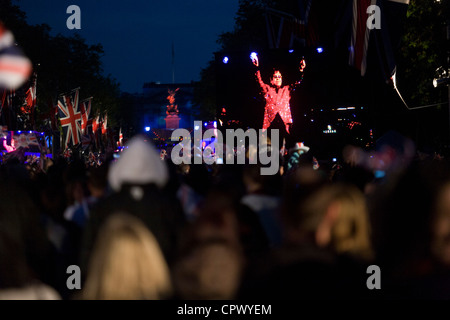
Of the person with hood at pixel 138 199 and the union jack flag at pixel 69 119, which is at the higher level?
the union jack flag at pixel 69 119

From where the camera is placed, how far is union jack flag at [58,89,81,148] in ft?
87.5

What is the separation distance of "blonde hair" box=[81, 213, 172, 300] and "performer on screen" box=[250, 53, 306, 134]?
1892cm

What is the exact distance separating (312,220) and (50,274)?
2.81 meters

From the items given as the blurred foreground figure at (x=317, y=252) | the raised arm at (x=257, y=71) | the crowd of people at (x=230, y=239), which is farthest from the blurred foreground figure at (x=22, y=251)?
the raised arm at (x=257, y=71)

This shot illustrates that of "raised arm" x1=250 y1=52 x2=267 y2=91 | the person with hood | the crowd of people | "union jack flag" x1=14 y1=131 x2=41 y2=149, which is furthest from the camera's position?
"union jack flag" x1=14 y1=131 x2=41 y2=149

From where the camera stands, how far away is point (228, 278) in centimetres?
351

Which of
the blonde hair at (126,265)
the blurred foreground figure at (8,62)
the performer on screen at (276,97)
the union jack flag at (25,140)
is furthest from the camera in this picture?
the union jack flag at (25,140)

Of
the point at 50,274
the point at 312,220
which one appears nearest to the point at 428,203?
the point at 312,220

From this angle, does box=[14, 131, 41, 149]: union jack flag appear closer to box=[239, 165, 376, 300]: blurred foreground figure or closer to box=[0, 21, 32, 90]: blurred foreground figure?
box=[0, 21, 32, 90]: blurred foreground figure

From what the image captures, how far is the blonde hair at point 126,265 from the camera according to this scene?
3.22m

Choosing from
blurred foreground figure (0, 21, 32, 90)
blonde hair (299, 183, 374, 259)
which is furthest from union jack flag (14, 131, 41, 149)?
blonde hair (299, 183, 374, 259)

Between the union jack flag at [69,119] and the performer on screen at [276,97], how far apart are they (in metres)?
8.54

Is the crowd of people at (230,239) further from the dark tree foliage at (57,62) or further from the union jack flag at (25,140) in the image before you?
the dark tree foliage at (57,62)
